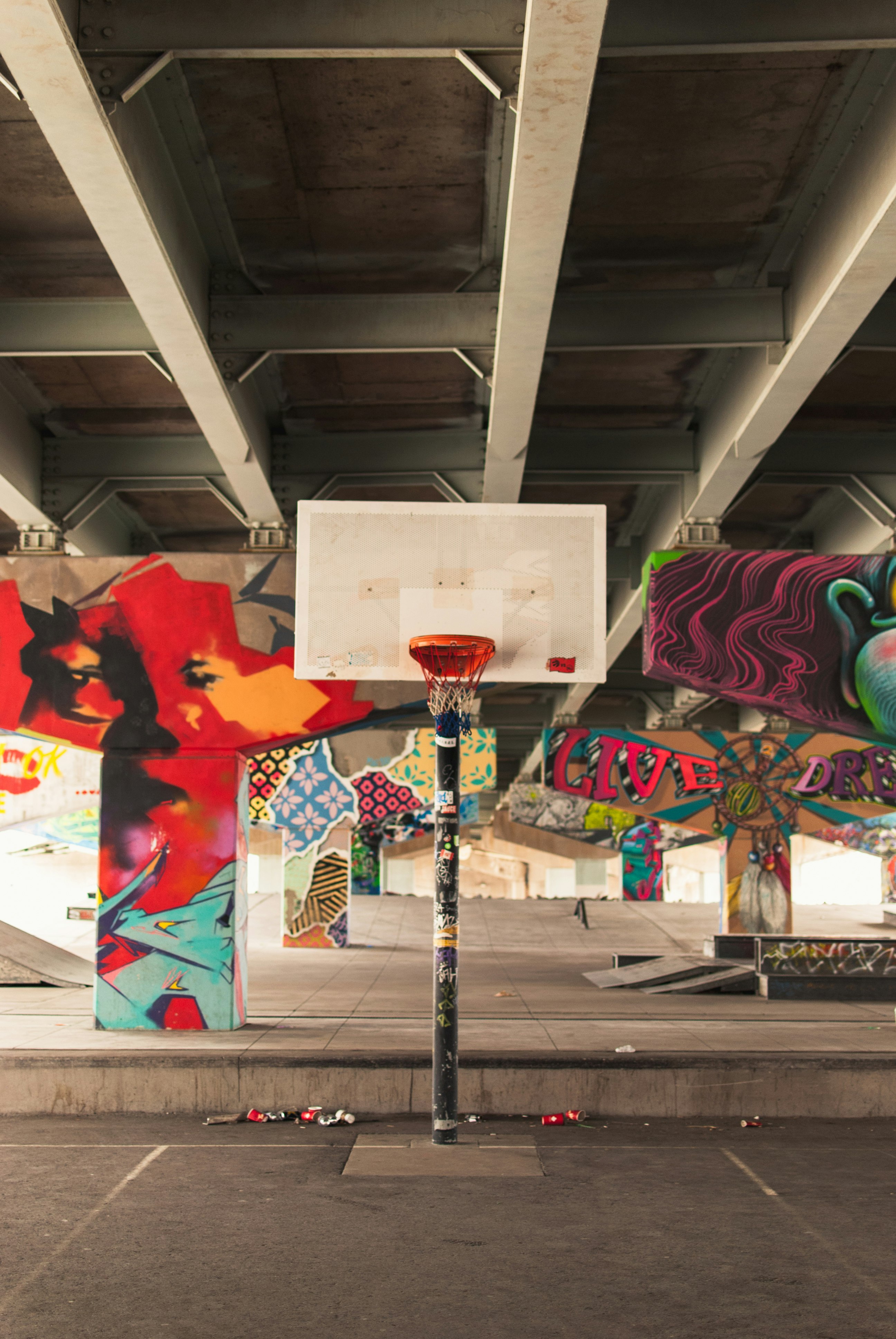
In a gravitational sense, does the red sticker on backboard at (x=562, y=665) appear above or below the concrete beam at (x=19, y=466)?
below

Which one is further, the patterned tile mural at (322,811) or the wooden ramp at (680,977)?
the patterned tile mural at (322,811)

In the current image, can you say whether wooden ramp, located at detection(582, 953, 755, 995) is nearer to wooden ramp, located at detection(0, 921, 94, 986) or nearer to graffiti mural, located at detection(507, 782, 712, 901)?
wooden ramp, located at detection(0, 921, 94, 986)

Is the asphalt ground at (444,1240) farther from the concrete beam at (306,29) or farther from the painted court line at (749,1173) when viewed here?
the concrete beam at (306,29)

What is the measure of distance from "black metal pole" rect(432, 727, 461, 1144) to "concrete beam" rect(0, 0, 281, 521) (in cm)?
429

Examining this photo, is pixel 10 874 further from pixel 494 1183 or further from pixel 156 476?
pixel 494 1183

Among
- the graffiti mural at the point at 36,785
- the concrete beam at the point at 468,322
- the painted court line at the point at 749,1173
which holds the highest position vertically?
the concrete beam at the point at 468,322

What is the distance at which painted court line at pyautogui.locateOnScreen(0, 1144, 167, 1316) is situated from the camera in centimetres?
532

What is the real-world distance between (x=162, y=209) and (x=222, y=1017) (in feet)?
25.2

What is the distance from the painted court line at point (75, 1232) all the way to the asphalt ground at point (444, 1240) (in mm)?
16

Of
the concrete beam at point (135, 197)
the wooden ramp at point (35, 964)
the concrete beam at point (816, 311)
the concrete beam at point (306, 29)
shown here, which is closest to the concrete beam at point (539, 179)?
the concrete beam at point (306, 29)

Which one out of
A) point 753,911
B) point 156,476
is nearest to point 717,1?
point 156,476

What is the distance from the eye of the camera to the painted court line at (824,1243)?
540cm

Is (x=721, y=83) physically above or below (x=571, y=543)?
above

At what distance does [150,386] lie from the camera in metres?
12.8
